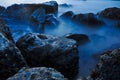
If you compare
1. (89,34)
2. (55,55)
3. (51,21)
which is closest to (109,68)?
(55,55)

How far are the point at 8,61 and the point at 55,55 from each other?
61.4 inches

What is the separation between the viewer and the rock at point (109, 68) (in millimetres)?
3875

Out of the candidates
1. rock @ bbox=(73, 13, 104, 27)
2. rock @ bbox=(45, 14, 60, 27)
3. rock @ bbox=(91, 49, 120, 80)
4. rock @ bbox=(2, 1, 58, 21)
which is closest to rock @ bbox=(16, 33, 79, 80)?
rock @ bbox=(91, 49, 120, 80)

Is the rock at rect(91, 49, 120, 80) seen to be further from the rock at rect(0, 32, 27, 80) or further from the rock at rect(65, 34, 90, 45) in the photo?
the rock at rect(65, 34, 90, 45)

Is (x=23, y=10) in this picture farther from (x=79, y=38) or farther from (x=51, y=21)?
(x=79, y=38)

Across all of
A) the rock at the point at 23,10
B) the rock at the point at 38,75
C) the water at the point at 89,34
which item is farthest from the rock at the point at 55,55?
the rock at the point at 23,10

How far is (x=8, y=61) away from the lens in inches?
209

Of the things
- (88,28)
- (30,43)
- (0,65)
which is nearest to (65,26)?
(88,28)

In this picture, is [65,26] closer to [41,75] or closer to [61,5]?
[61,5]

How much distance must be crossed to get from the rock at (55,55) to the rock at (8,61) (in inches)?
47.9

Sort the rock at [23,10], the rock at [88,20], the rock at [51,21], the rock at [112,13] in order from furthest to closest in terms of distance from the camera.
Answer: the rock at [23,10]
the rock at [112,13]
the rock at [88,20]
the rock at [51,21]

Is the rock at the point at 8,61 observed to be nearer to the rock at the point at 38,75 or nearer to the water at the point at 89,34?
the rock at the point at 38,75

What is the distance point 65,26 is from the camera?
11.8 m

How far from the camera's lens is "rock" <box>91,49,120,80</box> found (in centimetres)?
388
